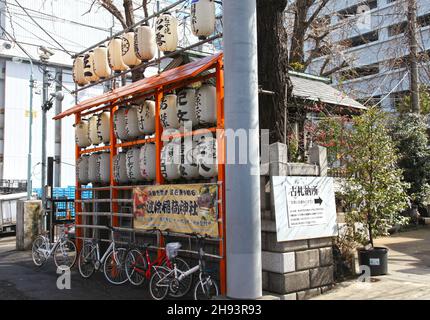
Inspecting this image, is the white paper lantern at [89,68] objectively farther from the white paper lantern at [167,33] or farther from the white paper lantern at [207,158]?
the white paper lantern at [207,158]

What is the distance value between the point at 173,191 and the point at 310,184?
2494 millimetres

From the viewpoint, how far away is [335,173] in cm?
989

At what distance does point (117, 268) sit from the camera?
30.8 feet

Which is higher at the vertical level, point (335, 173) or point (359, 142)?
point (359, 142)

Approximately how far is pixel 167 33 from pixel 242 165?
4354 millimetres

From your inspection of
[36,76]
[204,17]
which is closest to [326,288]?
[204,17]

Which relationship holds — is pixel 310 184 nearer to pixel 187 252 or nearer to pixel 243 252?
pixel 243 252

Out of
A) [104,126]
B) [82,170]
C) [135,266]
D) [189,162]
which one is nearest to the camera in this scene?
[189,162]

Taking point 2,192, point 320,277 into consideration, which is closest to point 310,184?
point 320,277

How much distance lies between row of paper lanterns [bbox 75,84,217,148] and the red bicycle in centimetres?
236

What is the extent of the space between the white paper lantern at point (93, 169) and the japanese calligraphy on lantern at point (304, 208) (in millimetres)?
5645

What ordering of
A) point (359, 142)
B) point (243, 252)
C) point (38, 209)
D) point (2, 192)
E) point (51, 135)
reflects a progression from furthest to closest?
point (51, 135) < point (2, 192) < point (38, 209) < point (359, 142) < point (243, 252)

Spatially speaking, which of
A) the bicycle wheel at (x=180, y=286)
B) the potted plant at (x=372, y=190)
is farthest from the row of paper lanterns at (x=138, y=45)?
the bicycle wheel at (x=180, y=286)

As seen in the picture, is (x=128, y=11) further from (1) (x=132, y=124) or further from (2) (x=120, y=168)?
(2) (x=120, y=168)
